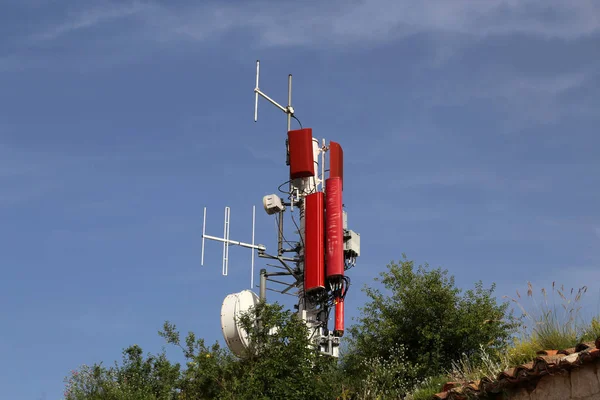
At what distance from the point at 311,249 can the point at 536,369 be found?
1513 cm

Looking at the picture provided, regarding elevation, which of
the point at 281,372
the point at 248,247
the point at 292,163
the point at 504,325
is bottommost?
the point at 281,372

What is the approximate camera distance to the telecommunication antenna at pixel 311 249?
2969 cm

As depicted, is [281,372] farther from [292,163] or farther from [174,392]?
[292,163]

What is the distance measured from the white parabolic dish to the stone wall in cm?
1282

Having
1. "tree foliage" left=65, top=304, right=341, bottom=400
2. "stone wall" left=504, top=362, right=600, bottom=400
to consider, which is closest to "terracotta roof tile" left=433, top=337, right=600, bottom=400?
"stone wall" left=504, top=362, right=600, bottom=400

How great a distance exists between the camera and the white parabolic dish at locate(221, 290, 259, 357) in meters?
28.0

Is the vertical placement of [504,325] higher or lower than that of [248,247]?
lower

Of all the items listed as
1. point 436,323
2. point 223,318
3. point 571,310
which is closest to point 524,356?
point 571,310

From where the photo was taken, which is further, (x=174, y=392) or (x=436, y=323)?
(x=436, y=323)

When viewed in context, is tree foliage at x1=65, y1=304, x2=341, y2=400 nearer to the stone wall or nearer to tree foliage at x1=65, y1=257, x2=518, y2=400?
tree foliage at x1=65, y1=257, x2=518, y2=400

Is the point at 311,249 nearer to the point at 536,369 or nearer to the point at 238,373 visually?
the point at 238,373

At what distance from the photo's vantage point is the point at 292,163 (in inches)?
1329

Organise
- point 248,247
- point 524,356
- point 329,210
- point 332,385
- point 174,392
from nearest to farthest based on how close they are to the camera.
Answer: point 524,356, point 332,385, point 174,392, point 329,210, point 248,247

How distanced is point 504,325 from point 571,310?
421 inches
